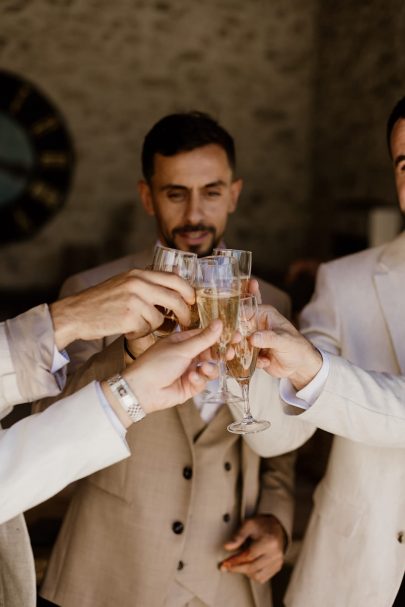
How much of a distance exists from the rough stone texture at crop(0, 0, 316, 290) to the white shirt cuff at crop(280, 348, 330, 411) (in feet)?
16.3

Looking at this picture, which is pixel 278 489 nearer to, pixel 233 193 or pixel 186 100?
pixel 233 193

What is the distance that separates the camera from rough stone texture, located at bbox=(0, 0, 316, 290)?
20.7ft

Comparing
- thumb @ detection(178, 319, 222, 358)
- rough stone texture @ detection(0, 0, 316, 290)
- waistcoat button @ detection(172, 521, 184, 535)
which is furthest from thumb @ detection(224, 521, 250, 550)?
rough stone texture @ detection(0, 0, 316, 290)

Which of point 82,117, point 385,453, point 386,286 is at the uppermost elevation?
point 82,117

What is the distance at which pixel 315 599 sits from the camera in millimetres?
1832

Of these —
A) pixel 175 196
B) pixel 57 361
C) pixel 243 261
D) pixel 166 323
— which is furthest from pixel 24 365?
pixel 175 196

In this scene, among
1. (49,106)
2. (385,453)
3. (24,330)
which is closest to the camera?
(24,330)

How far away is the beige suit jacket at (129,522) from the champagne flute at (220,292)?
41 centimetres

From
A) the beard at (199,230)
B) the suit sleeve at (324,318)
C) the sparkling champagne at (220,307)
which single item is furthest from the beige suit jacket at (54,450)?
the beard at (199,230)

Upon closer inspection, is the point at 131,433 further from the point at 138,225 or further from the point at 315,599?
the point at 138,225

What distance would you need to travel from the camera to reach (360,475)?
70.3 inches

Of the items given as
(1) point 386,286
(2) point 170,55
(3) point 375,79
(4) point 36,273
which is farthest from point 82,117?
(1) point 386,286

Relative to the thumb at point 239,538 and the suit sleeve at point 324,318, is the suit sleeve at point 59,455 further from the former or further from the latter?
the suit sleeve at point 324,318

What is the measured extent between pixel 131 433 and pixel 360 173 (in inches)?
170
